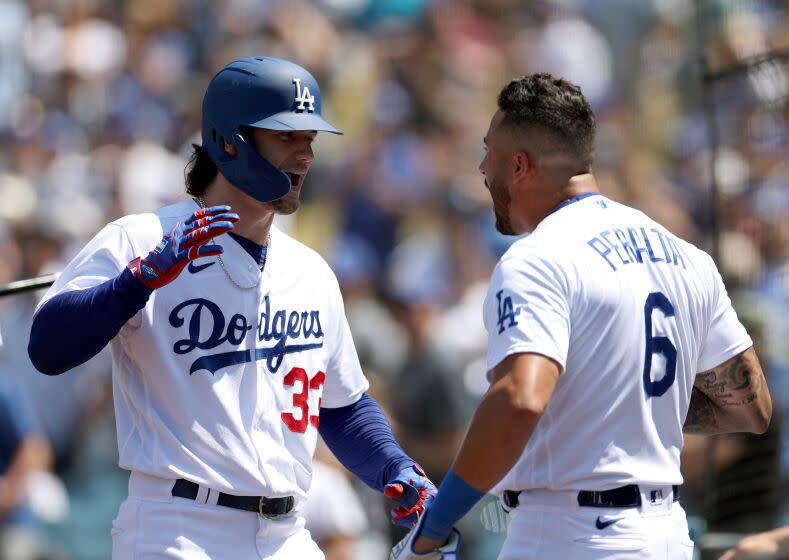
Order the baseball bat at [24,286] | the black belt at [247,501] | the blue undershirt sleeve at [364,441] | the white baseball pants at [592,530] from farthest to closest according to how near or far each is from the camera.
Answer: the baseball bat at [24,286] → the blue undershirt sleeve at [364,441] → the black belt at [247,501] → the white baseball pants at [592,530]

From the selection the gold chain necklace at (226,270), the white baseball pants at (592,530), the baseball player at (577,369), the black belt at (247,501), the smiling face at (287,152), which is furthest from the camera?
the smiling face at (287,152)

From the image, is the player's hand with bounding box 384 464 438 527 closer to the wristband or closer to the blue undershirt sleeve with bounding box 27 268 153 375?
the wristband

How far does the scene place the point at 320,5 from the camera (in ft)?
33.7

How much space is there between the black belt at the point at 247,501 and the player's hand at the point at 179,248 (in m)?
0.63

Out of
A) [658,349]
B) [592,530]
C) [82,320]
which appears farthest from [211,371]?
[658,349]

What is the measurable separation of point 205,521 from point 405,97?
6.43 meters

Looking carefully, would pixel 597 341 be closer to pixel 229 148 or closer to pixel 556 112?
pixel 556 112

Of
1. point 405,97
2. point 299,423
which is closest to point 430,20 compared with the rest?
point 405,97

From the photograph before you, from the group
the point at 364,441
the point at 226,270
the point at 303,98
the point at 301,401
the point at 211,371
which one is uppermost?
the point at 303,98

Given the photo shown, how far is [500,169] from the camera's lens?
3.72 m

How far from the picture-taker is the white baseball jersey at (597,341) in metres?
3.33

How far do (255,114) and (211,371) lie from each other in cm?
85

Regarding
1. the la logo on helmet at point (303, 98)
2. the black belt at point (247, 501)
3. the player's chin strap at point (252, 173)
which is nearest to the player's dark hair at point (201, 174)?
the player's chin strap at point (252, 173)

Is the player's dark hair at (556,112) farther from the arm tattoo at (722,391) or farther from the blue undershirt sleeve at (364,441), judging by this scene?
the blue undershirt sleeve at (364,441)
